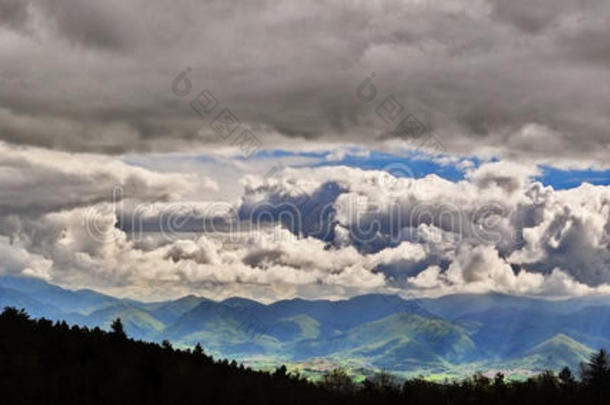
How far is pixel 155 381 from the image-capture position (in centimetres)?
11306

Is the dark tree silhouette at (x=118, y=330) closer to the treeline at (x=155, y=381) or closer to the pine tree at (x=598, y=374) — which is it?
the treeline at (x=155, y=381)

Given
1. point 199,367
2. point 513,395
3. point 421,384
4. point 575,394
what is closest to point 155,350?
point 199,367

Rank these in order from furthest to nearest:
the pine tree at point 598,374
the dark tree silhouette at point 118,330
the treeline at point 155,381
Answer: the pine tree at point 598,374 → the dark tree silhouette at point 118,330 → the treeline at point 155,381

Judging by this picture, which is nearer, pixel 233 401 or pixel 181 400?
pixel 181 400

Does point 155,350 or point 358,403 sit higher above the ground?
point 155,350

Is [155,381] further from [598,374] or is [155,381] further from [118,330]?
[598,374]

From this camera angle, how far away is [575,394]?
15488 centimetres

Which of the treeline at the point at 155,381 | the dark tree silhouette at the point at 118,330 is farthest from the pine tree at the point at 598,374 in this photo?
the dark tree silhouette at the point at 118,330

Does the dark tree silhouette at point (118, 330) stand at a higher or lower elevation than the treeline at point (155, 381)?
higher

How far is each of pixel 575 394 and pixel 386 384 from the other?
37625 mm

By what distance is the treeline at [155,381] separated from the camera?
94.7 metres

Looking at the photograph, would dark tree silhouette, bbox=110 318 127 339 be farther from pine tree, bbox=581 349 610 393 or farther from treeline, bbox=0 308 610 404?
pine tree, bbox=581 349 610 393

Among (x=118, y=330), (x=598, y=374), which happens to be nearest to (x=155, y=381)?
(x=118, y=330)

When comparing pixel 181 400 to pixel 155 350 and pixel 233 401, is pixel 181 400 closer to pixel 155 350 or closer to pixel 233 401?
pixel 233 401
